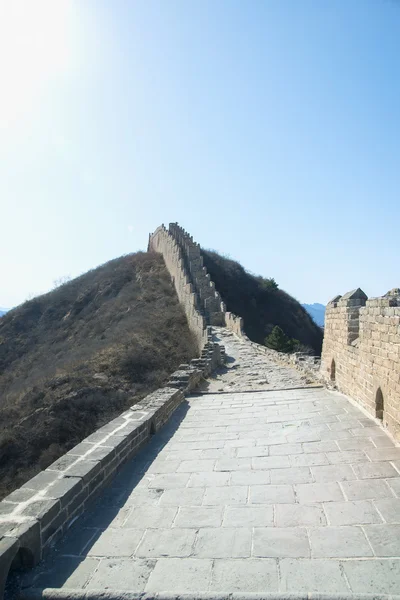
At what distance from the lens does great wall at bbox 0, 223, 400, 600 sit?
2580 millimetres

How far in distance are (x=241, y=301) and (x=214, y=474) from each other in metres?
31.4

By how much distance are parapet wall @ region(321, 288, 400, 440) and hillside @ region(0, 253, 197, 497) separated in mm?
7972

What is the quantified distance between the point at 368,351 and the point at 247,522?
11.6 ft

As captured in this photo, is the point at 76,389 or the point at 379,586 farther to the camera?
the point at 76,389

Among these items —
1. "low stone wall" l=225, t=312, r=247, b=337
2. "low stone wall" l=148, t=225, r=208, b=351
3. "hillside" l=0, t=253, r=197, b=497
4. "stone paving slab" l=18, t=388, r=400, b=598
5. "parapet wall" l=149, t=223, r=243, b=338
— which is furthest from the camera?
"parapet wall" l=149, t=223, r=243, b=338

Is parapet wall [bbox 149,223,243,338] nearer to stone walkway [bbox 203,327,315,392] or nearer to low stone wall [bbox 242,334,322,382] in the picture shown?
stone walkway [bbox 203,327,315,392]

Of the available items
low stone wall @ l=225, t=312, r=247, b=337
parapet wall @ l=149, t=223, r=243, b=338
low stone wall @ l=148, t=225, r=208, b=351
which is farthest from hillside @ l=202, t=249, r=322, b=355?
low stone wall @ l=225, t=312, r=247, b=337

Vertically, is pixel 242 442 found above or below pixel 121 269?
below

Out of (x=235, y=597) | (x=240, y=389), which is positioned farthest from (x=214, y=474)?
(x=240, y=389)

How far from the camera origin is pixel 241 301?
35.4 meters

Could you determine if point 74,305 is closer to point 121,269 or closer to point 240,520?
point 121,269

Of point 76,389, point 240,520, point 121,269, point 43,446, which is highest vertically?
point 121,269

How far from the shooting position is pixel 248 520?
3254 mm

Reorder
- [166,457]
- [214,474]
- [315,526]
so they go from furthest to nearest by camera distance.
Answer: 1. [166,457]
2. [214,474]
3. [315,526]
